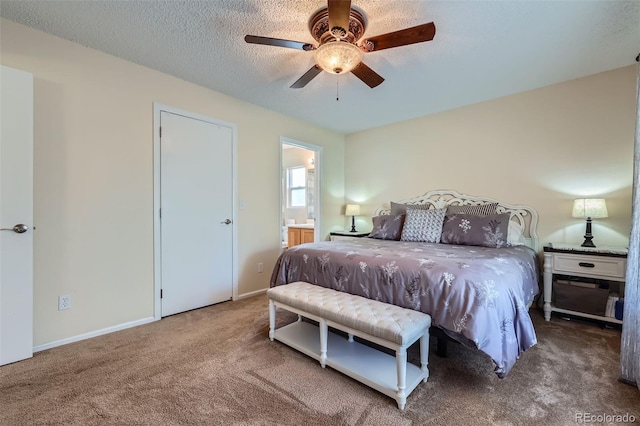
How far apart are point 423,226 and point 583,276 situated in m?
1.48

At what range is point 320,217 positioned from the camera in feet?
15.1

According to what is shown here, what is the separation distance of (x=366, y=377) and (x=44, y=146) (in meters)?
2.89

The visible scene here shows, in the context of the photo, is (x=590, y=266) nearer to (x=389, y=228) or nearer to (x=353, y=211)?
(x=389, y=228)

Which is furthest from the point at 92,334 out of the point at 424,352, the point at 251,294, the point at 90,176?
the point at 424,352

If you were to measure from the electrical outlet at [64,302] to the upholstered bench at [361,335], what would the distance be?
1639 mm

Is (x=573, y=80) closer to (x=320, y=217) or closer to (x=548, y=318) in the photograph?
(x=548, y=318)

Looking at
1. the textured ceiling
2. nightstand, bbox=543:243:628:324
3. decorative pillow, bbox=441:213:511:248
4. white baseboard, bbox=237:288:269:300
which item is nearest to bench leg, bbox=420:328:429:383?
decorative pillow, bbox=441:213:511:248

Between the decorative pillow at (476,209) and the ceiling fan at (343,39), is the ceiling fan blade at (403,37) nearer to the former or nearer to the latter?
the ceiling fan at (343,39)

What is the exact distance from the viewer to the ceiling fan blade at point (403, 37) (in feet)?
5.47

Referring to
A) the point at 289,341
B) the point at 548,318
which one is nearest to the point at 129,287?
the point at 289,341

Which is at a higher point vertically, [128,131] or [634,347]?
[128,131]

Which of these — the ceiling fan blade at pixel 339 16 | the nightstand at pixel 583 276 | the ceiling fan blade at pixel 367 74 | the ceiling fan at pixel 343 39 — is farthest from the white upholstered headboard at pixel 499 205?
the ceiling fan blade at pixel 339 16

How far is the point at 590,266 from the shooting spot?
258cm

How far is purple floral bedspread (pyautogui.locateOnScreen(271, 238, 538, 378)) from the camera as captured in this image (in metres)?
1.65
